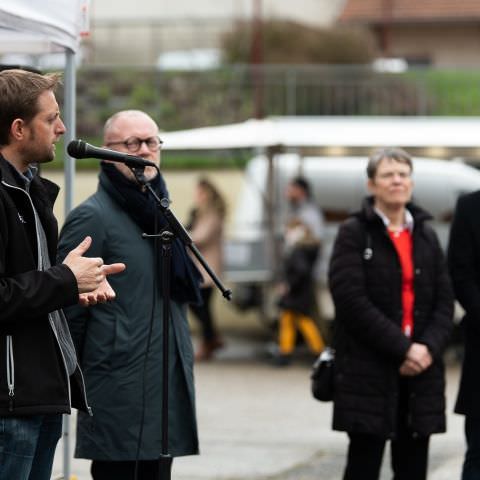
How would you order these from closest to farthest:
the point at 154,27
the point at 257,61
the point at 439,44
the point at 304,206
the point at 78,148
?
the point at 78,148
the point at 304,206
the point at 257,61
the point at 154,27
the point at 439,44

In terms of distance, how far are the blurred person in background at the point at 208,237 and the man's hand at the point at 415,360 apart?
8438 millimetres

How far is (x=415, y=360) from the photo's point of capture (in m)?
6.22

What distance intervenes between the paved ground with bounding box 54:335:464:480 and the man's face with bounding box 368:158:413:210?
219cm

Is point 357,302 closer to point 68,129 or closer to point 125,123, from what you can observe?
point 125,123

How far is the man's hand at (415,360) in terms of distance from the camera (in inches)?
245

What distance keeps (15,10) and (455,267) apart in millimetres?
2296

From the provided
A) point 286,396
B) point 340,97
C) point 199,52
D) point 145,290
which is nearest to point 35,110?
point 145,290

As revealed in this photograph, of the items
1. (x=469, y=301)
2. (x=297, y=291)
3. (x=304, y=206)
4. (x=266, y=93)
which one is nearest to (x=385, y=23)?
(x=266, y=93)

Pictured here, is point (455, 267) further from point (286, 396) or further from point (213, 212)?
point (213, 212)

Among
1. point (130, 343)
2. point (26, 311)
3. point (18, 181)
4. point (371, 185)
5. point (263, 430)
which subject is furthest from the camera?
point (263, 430)

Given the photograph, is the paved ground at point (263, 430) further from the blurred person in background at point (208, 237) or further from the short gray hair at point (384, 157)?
the short gray hair at point (384, 157)

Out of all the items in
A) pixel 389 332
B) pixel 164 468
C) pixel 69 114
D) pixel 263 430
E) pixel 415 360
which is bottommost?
pixel 263 430

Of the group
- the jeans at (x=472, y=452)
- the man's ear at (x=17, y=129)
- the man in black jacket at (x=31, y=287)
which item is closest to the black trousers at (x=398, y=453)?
the jeans at (x=472, y=452)

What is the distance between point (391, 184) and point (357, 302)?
59 cm
